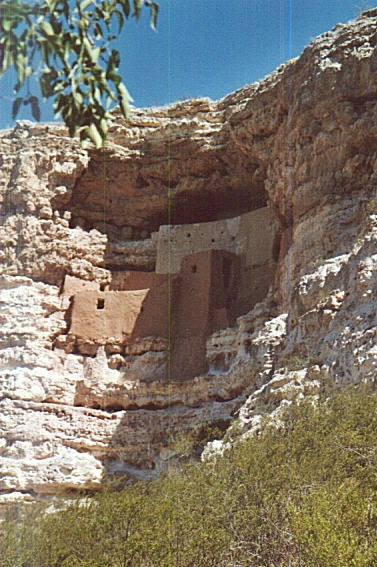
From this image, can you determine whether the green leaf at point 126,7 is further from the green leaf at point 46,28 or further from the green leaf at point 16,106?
the green leaf at point 16,106

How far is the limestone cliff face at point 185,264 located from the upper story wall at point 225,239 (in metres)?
0.04

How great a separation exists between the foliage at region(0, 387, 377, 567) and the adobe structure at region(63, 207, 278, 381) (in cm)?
808

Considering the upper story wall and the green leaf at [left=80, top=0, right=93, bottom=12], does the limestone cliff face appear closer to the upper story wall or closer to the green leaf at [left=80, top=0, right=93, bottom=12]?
the upper story wall

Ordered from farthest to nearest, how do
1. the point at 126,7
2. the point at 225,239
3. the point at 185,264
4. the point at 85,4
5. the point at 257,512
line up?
the point at 225,239 → the point at 185,264 → the point at 257,512 → the point at 126,7 → the point at 85,4

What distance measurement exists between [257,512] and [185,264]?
13.1 m

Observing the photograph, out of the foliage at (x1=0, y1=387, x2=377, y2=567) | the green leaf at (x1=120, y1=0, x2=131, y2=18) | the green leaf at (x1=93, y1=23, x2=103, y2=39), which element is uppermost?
the green leaf at (x1=120, y1=0, x2=131, y2=18)

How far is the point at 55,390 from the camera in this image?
22.0 metres

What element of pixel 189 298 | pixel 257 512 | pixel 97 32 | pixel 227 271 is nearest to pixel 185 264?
pixel 189 298

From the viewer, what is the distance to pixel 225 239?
2461 cm

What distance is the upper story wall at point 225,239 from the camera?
929 inches

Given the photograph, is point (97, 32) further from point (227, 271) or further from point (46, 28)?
point (227, 271)

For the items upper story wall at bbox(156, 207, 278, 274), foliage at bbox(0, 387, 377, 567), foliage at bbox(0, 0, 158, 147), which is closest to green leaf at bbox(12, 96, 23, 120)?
foliage at bbox(0, 0, 158, 147)

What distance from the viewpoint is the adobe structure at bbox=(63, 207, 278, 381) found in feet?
75.0

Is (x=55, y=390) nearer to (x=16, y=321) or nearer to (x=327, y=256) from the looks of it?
(x=16, y=321)
